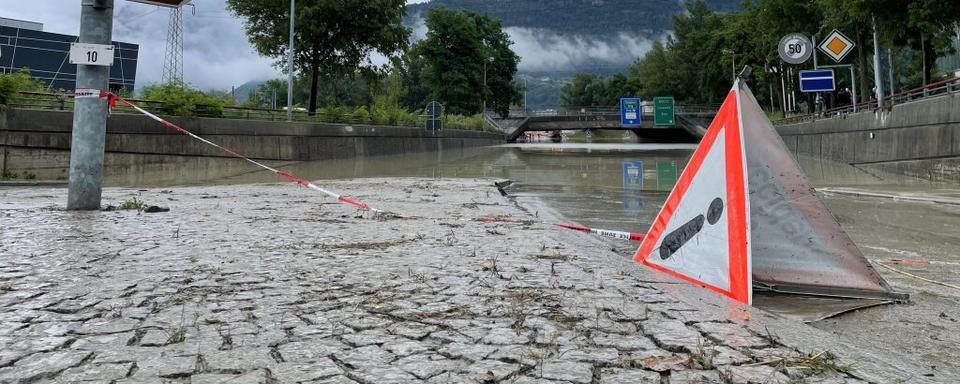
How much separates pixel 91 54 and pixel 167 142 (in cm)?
1520

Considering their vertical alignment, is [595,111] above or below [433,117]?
above

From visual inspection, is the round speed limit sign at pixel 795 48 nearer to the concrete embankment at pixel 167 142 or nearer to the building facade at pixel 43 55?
the concrete embankment at pixel 167 142

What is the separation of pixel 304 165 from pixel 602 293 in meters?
24.3

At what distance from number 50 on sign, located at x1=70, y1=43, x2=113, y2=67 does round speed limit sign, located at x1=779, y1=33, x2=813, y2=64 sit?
33.3 metres

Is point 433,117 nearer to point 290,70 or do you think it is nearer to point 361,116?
point 361,116

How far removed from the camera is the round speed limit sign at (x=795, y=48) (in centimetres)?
3350

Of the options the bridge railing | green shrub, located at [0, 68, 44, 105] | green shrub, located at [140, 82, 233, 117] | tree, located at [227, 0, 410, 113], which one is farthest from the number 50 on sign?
the bridge railing

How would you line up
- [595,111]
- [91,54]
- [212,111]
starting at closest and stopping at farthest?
[91,54], [212,111], [595,111]

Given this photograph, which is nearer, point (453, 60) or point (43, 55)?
point (43, 55)

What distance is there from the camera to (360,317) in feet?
10.9

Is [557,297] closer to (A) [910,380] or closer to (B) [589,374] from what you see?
(B) [589,374]

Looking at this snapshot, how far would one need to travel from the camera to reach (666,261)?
5137mm

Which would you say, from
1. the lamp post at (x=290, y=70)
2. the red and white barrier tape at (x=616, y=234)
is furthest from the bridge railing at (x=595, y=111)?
the red and white barrier tape at (x=616, y=234)

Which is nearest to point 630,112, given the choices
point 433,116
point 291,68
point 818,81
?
point 433,116
